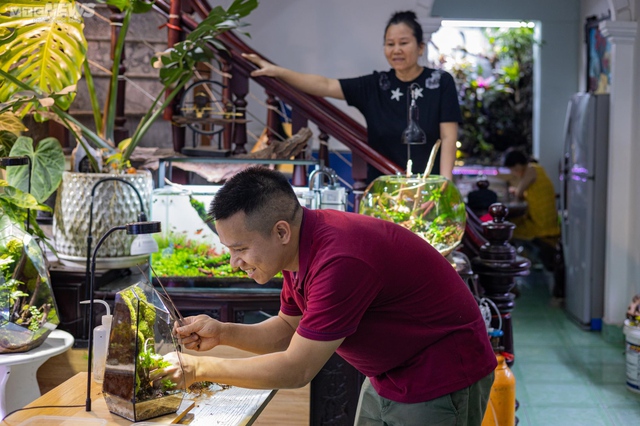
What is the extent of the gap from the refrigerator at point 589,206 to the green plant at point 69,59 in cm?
370

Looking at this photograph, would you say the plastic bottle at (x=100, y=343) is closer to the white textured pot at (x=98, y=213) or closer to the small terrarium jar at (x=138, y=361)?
the small terrarium jar at (x=138, y=361)

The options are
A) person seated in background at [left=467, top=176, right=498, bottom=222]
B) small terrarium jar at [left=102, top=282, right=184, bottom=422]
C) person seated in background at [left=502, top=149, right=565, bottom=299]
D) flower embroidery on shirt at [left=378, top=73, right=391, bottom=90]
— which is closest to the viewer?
small terrarium jar at [left=102, top=282, right=184, bottom=422]

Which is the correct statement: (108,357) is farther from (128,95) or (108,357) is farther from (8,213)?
(128,95)

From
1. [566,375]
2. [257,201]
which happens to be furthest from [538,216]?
[257,201]

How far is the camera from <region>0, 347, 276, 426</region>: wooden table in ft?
7.95

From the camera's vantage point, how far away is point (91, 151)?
4223 millimetres

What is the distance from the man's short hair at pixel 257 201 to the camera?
2.33 m

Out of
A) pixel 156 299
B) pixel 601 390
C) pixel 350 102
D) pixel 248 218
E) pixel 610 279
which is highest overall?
A: pixel 350 102

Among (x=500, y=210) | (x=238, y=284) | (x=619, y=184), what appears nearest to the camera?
(x=238, y=284)

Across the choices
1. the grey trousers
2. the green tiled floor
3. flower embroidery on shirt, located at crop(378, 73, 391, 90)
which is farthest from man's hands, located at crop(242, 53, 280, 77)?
the green tiled floor

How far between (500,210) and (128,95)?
9.22 feet

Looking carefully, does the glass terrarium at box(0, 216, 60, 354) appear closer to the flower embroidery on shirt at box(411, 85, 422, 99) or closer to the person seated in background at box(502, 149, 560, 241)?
the flower embroidery on shirt at box(411, 85, 422, 99)

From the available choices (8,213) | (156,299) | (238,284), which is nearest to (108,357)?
(156,299)

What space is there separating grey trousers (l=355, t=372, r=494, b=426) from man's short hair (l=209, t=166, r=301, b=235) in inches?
24.9
